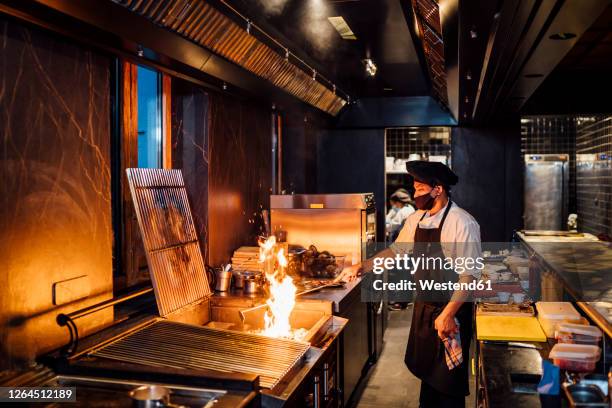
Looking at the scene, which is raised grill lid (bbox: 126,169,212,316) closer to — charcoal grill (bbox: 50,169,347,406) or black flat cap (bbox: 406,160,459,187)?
charcoal grill (bbox: 50,169,347,406)

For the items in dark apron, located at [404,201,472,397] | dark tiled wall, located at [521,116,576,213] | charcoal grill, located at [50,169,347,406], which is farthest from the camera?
dark tiled wall, located at [521,116,576,213]

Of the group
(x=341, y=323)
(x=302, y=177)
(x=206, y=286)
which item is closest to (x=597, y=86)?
(x=302, y=177)

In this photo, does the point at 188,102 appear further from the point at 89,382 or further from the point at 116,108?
the point at 89,382

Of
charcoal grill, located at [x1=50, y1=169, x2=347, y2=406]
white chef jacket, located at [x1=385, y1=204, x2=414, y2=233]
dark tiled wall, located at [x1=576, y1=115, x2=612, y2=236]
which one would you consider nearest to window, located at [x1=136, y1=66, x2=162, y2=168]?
charcoal grill, located at [x1=50, y1=169, x2=347, y2=406]

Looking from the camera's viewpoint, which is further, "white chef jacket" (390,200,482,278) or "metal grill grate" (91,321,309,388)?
"white chef jacket" (390,200,482,278)

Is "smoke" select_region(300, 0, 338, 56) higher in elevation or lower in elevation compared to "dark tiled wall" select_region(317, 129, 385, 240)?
higher

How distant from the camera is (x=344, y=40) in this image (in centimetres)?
466

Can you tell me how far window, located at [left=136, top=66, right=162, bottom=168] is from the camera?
167 inches

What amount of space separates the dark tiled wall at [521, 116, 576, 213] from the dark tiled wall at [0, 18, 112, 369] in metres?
8.72

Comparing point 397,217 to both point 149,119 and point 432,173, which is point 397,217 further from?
point 149,119

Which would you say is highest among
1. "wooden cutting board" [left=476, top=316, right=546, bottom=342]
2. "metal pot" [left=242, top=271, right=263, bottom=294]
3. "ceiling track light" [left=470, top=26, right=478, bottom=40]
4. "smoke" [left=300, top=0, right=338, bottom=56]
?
"smoke" [left=300, top=0, right=338, bottom=56]

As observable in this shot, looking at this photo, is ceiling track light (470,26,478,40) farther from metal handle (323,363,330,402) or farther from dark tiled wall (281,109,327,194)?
dark tiled wall (281,109,327,194)

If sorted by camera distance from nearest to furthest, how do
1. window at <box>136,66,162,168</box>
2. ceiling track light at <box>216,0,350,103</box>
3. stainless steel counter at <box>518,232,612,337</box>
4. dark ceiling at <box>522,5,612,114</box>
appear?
stainless steel counter at <box>518,232,612,337</box>, ceiling track light at <box>216,0,350,103</box>, window at <box>136,66,162,168</box>, dark ceiling at <box>522,5,612,114</box>

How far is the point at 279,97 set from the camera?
5.26 metres
